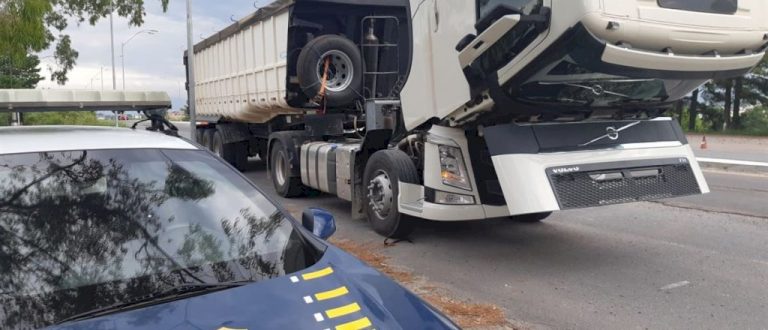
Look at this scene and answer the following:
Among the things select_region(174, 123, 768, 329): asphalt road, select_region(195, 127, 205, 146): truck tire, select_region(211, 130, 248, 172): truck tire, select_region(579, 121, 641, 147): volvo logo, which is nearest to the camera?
select_region(174, 123, 768, 329): asphalt road

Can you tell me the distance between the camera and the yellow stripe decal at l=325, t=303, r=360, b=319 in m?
2.26

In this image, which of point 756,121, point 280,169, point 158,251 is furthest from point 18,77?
point 756,121

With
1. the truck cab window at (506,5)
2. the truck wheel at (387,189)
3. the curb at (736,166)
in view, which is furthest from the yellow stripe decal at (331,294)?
the curb at (736,166)

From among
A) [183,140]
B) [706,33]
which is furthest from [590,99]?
[183,140]

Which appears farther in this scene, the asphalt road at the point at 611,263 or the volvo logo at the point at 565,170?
the volvo logo at the point at 565,170

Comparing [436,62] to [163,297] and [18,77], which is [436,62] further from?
[18,77]

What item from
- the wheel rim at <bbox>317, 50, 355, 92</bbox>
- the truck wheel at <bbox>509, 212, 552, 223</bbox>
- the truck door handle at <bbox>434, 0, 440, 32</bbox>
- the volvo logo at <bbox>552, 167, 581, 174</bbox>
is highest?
the truck door handle at <bbox>434, 0, 440, 32</bbox>

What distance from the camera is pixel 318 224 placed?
3.30 m

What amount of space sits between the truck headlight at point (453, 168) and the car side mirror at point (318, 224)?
3.05 meters

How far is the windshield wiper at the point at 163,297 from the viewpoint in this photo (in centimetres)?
221

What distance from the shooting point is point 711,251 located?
639 centimetres

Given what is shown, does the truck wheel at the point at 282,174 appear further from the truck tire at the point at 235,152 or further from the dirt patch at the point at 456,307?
the dirt patch at the point at 456,307

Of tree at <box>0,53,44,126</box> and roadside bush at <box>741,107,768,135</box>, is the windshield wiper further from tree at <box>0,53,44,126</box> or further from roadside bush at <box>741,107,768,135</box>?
roadside bush at <box>741,107,768,135</box>

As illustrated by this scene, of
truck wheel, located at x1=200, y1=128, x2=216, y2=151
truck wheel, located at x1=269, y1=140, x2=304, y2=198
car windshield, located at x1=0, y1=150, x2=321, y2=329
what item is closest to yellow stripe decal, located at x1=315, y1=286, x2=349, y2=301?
car windshield, located at x1=0, y1=150, x2=321, y2=329
